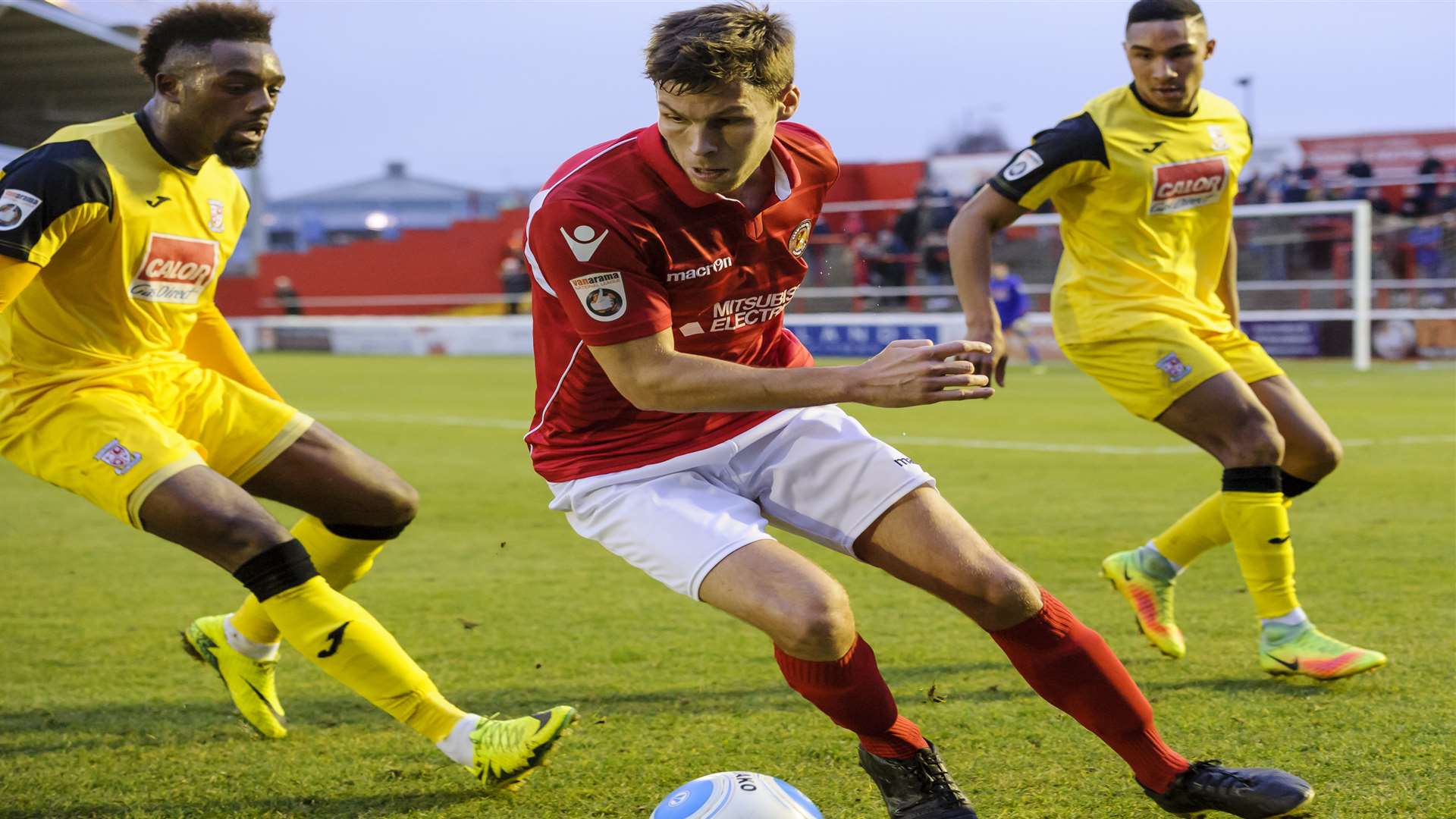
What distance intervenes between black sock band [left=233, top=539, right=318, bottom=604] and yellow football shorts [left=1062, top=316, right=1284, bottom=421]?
9.17ft

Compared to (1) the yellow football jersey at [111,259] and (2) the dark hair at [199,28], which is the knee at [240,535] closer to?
(1) the yellow football jersey at [111,259]

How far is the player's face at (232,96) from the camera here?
4.07 meters

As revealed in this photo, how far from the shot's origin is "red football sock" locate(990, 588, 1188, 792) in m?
3.18

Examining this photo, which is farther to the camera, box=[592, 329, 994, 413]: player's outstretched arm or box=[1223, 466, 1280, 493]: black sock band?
box=[1223, 466, 1280, 493]: black sock band

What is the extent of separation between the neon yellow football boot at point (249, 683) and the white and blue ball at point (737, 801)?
1734 mm

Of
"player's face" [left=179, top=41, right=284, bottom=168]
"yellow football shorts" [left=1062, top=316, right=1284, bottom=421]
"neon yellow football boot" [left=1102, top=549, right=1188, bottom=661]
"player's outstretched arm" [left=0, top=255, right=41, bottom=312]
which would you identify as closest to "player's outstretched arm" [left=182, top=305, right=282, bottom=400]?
"player's face" [left=179, top=41, right=284, bottom=168]

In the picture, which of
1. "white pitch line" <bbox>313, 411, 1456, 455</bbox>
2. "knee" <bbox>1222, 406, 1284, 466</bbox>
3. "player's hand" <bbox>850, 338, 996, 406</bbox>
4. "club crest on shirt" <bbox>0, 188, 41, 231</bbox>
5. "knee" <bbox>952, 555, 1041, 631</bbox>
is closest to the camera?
"player's hand" <bbox>850, 338, 996, 406</bbox>

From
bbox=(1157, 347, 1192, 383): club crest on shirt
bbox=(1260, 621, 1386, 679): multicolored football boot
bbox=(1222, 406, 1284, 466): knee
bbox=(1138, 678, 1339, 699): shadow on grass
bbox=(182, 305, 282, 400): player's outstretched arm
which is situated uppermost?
bbox=(182, 305, 282, 400): player's outstretched arm

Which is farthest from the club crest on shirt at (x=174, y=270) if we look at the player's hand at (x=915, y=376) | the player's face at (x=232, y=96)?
the player's hand at (x=915, y=376)

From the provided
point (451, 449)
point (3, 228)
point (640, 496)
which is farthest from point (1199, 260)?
point (451, 449)

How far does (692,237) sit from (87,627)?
3843 mm

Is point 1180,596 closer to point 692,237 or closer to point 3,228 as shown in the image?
point 692,237

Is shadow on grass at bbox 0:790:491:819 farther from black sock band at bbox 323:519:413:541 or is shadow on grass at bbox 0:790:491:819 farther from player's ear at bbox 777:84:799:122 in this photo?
player's ear at bbox 777:84:799:122

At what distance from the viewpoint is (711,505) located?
3238 mm
